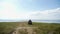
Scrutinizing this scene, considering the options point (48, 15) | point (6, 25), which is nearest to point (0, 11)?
point (6, 25)

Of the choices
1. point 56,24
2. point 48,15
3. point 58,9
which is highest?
point 58,9

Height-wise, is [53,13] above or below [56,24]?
above

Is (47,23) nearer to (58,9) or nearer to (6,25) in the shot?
(58,9)

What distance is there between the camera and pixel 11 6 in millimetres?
2562

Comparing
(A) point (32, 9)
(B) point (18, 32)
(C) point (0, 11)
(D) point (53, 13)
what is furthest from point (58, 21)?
(C) point (0, 11)

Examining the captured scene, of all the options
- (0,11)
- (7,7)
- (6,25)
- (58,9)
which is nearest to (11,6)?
(7,7)

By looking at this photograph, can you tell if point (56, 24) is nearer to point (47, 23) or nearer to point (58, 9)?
point (47, 23)

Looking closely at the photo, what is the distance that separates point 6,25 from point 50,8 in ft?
4.32

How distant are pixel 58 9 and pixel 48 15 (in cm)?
32

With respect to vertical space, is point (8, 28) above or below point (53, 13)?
below

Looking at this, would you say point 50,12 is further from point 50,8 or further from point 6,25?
point 6,25

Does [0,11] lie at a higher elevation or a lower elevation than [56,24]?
higher

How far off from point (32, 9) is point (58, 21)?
2.60 ft

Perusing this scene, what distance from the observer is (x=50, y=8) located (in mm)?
2543
